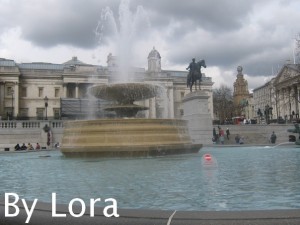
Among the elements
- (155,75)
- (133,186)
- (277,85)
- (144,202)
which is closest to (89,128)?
(133,186)

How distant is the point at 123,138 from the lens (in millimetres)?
13406

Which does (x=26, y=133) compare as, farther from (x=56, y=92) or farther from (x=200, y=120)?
(x=56, y=92)

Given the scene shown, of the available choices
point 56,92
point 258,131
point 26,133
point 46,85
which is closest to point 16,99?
point 46,85

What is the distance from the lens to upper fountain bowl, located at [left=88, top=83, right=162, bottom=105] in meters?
16.0

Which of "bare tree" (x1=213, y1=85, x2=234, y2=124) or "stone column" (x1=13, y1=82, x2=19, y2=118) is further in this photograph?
"bare tree" (x1=213, y1=85, x2=234, y2=124)

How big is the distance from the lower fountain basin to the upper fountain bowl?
101 inches

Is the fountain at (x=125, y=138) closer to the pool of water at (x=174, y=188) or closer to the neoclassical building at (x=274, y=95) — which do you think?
the pool of water at (x=174, y=188)

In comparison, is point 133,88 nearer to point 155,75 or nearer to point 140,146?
point 140,146

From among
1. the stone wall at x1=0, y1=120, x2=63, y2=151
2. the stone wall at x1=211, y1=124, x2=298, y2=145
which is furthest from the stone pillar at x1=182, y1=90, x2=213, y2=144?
the stone wall at x1=0, y1=120, x2=63, y2=151

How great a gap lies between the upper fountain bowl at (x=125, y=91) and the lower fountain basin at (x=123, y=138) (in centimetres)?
258

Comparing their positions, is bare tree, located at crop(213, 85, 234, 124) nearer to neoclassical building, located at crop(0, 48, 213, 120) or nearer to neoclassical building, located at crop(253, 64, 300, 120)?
neoclassical building, located at crop(253, 64, 300, 120)

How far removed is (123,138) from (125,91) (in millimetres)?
3329

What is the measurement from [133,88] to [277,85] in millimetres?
67606

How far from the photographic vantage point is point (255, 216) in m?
3.16
